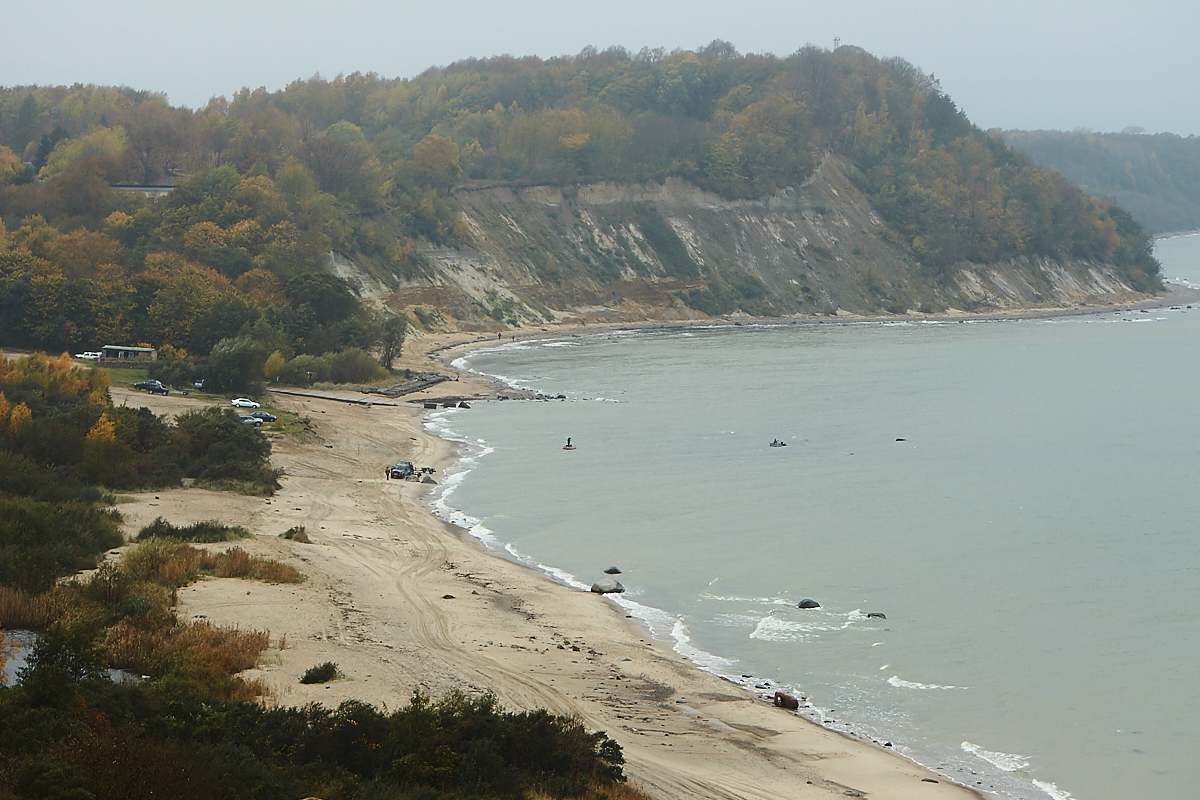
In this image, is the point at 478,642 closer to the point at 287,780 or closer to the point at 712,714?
the point at 712,714

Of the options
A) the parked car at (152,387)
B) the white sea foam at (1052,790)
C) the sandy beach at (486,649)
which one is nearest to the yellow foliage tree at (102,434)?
the sandy beach at (486,649)

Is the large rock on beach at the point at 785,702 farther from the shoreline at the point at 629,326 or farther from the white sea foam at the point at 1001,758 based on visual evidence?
the shoreline at the point at 629,326

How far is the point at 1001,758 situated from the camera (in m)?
17.3

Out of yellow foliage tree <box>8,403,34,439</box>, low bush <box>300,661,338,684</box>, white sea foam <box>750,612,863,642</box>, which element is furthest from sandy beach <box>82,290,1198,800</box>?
yellow foliage tree <box>8,403,34,439</box>

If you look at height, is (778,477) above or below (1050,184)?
below

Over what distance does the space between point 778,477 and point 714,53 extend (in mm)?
147352

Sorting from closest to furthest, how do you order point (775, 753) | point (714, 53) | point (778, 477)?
point (775, 753), point (778, 477), point (714, 53)

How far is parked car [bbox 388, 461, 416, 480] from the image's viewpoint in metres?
38.7

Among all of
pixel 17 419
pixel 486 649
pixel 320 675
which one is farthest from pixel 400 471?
pixel 320 675

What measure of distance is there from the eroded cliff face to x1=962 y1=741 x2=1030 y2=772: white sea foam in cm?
7890

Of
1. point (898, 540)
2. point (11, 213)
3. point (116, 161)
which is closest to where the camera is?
point (898, 540)

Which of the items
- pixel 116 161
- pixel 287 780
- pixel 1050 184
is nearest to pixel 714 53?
pixel 1050 184

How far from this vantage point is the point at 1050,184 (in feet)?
522

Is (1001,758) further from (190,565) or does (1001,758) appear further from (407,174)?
(407,174)
